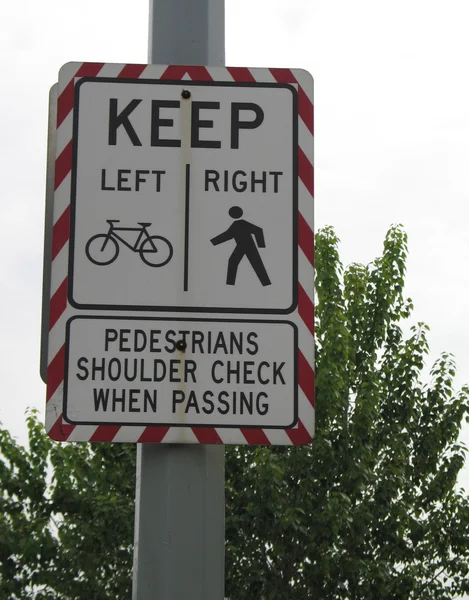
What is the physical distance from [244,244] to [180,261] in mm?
161

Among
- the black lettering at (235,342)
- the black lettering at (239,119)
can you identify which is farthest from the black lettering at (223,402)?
the black lettering at (239,119)

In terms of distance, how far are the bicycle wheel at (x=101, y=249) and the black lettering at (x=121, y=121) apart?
0.25 metres

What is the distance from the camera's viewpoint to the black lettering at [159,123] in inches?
100

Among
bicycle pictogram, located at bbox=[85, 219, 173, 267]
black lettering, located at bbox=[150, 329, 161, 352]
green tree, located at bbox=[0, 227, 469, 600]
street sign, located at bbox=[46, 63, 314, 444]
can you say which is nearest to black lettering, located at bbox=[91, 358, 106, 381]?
street sign, located at bbox=[46, 63, 314, 444]

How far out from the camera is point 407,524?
51.6ft

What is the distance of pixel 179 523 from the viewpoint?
230cm

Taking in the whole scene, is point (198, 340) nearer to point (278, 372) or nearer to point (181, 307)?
point (181, 307)

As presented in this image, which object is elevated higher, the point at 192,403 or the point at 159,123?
the point at 159,123

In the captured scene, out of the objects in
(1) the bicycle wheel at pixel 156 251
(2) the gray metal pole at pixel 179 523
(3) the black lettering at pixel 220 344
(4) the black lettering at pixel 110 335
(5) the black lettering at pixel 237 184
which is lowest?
(2) the gray metal pole at pixel 179 523

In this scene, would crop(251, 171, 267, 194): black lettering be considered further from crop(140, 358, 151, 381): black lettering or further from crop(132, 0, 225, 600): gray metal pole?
crop(132, 0, 225, 600): gray metal pole

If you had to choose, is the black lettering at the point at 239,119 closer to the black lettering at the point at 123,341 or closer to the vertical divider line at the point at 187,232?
the vertical divider line at the point at 187,232

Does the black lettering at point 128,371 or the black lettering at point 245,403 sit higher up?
the black lettering at point 128,371

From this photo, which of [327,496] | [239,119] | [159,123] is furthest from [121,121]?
[327,496]

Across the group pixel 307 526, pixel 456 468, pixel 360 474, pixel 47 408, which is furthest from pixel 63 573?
pixel 47 408
